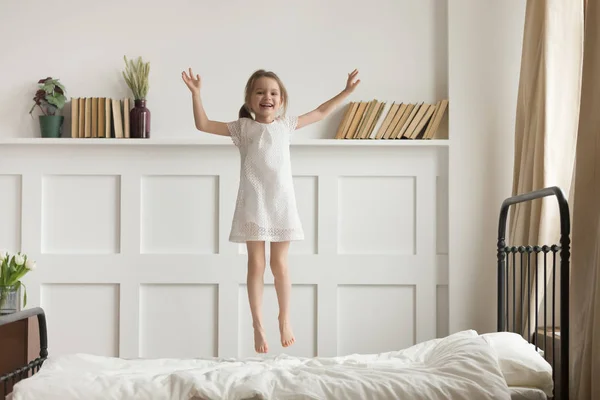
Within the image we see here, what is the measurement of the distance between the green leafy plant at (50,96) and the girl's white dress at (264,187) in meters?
1.06

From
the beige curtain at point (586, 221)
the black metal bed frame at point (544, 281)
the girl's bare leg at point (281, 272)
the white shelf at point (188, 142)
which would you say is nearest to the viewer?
the beige curtain at point (586, 221)

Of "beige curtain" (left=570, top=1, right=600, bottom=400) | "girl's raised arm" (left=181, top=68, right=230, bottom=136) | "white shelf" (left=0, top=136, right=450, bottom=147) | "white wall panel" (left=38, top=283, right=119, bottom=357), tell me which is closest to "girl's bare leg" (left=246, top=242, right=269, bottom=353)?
"girl's raised arm" (left=181, top=68, right=230, bottom=136)

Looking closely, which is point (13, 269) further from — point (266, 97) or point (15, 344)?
point (266, 97)

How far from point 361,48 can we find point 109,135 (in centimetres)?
137

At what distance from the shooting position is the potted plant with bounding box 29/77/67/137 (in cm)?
403

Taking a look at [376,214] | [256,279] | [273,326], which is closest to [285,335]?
[256,279]

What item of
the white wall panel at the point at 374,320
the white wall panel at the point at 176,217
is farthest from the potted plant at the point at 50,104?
the white wall panel at the point at 374,320

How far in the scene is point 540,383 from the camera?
2477 millimetres

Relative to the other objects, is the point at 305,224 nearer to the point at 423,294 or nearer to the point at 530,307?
the point at 423,294

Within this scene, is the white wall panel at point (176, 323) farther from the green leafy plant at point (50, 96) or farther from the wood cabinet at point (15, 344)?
the green leafy plant at point (50, 96)

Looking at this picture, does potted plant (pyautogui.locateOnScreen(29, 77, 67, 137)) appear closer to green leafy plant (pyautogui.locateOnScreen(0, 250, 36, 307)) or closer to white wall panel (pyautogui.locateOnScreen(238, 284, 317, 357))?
green leafy plant (pyautogui.locateOnScreen(0, 250, 36, 307))

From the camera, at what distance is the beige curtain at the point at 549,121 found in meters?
3.45

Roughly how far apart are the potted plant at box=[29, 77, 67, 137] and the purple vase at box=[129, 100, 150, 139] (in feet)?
1.20

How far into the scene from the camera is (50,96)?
4020mm
